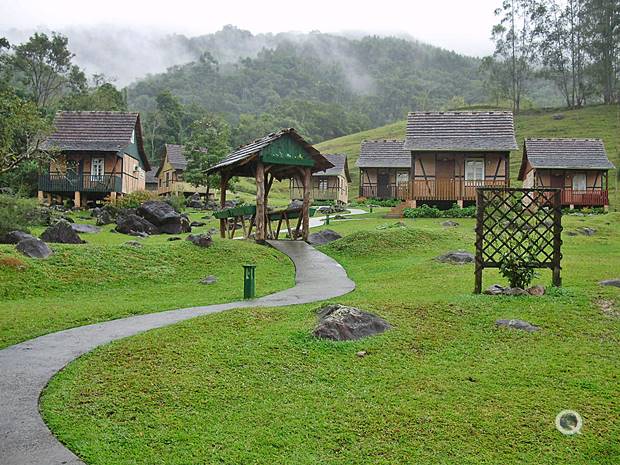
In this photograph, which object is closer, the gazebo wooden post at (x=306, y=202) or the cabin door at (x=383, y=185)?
the gazebo wooden post at (x=306, y=202)

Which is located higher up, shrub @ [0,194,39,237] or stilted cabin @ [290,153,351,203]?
stilted cabin @ [290,153,351,203]

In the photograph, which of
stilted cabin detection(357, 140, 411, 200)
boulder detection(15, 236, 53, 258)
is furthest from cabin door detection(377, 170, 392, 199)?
boulder detection(15, 236, 53, 258)

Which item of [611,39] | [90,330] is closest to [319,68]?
[611,39]

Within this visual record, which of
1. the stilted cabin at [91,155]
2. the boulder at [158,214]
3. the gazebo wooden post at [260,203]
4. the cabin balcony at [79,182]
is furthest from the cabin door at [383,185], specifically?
the gazebo wooden post at [260,203]

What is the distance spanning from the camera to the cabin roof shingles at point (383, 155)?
57594mm

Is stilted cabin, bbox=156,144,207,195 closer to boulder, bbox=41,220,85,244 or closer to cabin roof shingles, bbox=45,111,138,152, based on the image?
cabin roof shingles, bbox=45,111,138,152

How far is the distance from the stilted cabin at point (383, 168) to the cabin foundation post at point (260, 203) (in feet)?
122

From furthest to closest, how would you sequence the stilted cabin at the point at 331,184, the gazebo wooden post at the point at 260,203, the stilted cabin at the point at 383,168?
1. the stilted cabin at the point at 331,184
2. the stilted cabin at the point at 383,168
3. the gazebo wooden post at the point at 260,203

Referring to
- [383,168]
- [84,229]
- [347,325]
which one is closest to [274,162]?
[84,229]

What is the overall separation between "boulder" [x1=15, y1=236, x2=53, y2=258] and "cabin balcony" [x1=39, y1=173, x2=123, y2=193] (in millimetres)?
27189

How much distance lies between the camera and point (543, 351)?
809 cm

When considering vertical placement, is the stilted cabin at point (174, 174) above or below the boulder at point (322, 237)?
above

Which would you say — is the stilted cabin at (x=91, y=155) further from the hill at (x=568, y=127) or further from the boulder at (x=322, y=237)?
the hill at (x=568, y=127)

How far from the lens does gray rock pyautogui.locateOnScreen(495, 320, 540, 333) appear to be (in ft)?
29.7
